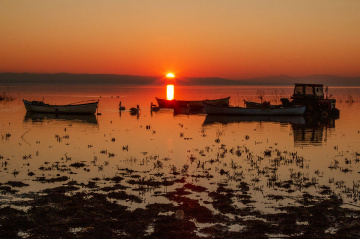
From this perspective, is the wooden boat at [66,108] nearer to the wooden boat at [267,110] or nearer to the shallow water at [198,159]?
the shallow water at [198,159]

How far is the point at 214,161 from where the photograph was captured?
18.4 m

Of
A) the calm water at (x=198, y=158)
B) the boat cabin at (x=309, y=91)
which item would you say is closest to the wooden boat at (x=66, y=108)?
the calm water at (x=198, y=158)

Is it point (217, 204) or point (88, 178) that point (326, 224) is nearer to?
point (217, 204)

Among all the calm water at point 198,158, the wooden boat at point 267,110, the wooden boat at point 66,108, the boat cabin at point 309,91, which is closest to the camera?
the calm water at point 198,158

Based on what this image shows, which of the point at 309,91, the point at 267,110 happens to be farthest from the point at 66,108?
the point at 309,91

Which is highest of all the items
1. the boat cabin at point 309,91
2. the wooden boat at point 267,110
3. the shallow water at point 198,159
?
the boat cabin at point 309,91

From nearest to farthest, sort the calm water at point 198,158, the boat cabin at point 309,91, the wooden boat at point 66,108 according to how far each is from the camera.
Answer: the calm water at point 198,158, the wooden boat at point 66,108, the boat cabin at point 309,91

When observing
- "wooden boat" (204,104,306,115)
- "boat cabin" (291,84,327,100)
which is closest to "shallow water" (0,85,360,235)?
"wooden boat" (204,104,306,115)

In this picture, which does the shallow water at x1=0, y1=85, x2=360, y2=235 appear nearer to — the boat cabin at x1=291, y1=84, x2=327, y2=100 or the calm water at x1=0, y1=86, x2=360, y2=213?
the calm water at x1=0, y1=86, x2=360, y2=213

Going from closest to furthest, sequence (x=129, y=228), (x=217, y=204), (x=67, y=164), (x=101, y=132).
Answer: (x=129, y=228) → (x=217, y=204) → (x=67, y=164) → (x=101, y=132)

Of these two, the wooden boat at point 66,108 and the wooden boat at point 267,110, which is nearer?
the wooden boat at point 267,110

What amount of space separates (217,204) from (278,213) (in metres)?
1.76

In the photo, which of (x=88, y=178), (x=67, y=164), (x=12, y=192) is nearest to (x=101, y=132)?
(x=67, y=164)

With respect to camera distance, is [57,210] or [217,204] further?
[217,204]
